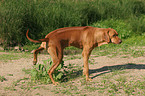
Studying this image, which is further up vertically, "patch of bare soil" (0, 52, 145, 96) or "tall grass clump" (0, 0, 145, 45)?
"tall grass clump" (0, 0, 145, 45)

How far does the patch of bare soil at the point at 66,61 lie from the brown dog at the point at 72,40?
0.40 meters

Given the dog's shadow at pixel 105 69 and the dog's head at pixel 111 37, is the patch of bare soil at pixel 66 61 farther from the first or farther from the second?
the dog's head at pixel 111 37

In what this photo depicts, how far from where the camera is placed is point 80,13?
39.7 feet

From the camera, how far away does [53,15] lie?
10.9 metres

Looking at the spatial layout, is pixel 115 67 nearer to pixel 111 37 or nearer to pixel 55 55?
pixel 111 37

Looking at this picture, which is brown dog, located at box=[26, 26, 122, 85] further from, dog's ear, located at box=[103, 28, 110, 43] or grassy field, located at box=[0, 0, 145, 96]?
grassy field, located at box=[0, 0, 145, 96]

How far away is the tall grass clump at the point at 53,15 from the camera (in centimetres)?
991

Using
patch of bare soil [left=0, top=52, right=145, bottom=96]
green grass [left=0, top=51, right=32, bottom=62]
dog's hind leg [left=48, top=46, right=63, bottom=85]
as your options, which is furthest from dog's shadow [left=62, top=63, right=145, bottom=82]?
green grass [left=0, top=51, right=32, bottom=62]

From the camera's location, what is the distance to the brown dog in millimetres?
5332

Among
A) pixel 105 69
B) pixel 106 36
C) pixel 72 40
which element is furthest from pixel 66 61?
pixel 106 36

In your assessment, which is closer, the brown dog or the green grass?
the brown dog

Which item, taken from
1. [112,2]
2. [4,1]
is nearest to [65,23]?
[4,1]

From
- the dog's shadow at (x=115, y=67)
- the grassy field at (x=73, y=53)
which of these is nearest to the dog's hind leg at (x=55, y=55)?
the grassy field at (x=73, y=53)

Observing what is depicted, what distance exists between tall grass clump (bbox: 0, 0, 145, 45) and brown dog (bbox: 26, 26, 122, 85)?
4.72m
